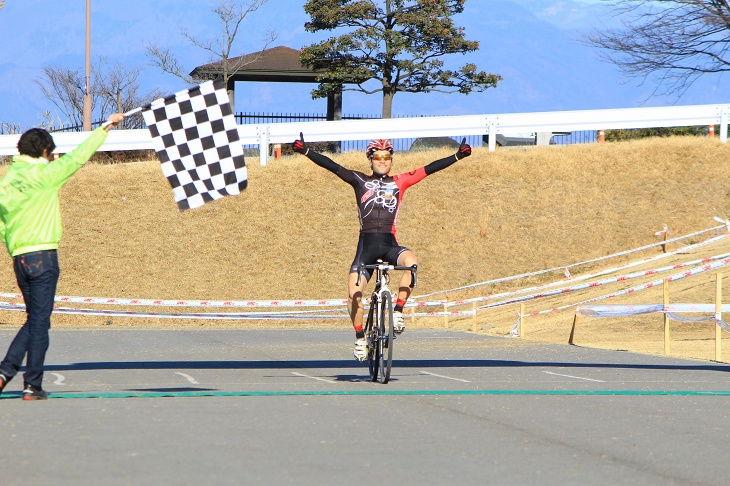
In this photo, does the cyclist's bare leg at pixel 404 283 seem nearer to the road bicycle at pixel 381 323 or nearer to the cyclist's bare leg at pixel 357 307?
the road bicycle at pixel 381 323

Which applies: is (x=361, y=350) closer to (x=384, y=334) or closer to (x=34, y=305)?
(x=384, y=334)

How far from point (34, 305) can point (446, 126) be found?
Answer: 82.0 feet

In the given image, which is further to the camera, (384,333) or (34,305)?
(384,333)

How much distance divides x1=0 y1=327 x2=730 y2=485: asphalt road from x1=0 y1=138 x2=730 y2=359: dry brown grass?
1201cm

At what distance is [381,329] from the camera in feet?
33.4

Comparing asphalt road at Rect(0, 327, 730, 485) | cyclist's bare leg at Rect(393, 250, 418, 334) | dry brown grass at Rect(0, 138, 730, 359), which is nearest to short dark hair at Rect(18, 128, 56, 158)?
asphalt road at Rect(0, 327, 730, 485)

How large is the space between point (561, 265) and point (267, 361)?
1588 centimetres

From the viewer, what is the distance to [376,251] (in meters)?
10.6

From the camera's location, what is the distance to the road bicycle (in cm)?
1006

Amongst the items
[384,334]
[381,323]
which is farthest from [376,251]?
[384,334]

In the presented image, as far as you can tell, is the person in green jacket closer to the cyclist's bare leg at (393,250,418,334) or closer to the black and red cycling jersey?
the black and red cycling jersey

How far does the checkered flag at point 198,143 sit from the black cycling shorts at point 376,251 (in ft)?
4.55

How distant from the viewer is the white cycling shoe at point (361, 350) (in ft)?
33.9

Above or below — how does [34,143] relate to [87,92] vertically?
below
